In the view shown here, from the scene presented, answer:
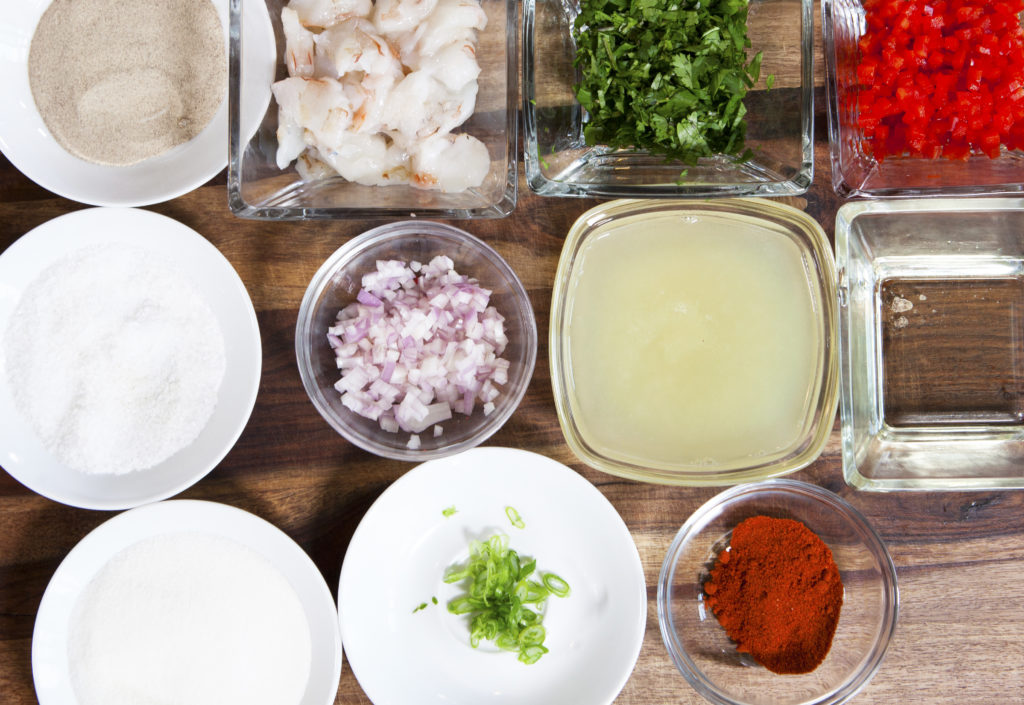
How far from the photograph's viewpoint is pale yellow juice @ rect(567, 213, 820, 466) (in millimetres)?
1491

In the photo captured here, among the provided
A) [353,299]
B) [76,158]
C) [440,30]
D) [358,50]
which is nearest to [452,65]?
[440,30]

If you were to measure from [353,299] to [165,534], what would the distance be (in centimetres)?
62

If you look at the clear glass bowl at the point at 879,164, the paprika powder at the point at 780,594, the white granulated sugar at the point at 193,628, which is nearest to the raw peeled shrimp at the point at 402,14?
the clear glass bowl at the point at 879,164

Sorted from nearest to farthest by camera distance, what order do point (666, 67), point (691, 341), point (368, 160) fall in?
point (666, 67), point (368, 160), point (691, 341)

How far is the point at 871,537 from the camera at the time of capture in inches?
59.9

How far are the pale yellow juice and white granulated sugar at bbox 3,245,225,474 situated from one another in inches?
30.8

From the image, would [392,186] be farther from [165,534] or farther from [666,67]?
[165,534]

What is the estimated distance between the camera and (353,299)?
1.53 meters

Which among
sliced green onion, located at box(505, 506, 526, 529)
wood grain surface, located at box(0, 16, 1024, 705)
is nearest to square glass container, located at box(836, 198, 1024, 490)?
wood grain surface, located at box(0, 16, 1024, 705)

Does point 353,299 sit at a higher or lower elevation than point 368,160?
lower

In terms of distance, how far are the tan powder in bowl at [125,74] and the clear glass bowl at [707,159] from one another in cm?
64

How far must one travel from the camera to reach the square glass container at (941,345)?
1.54 metres

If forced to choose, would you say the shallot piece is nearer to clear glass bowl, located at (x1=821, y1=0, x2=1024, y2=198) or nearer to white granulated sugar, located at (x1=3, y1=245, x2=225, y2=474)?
white granulated sugar, located at (x1=3, y1=245, x2=225, y2=474)

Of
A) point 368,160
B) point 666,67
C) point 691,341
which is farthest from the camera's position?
point 691,341
